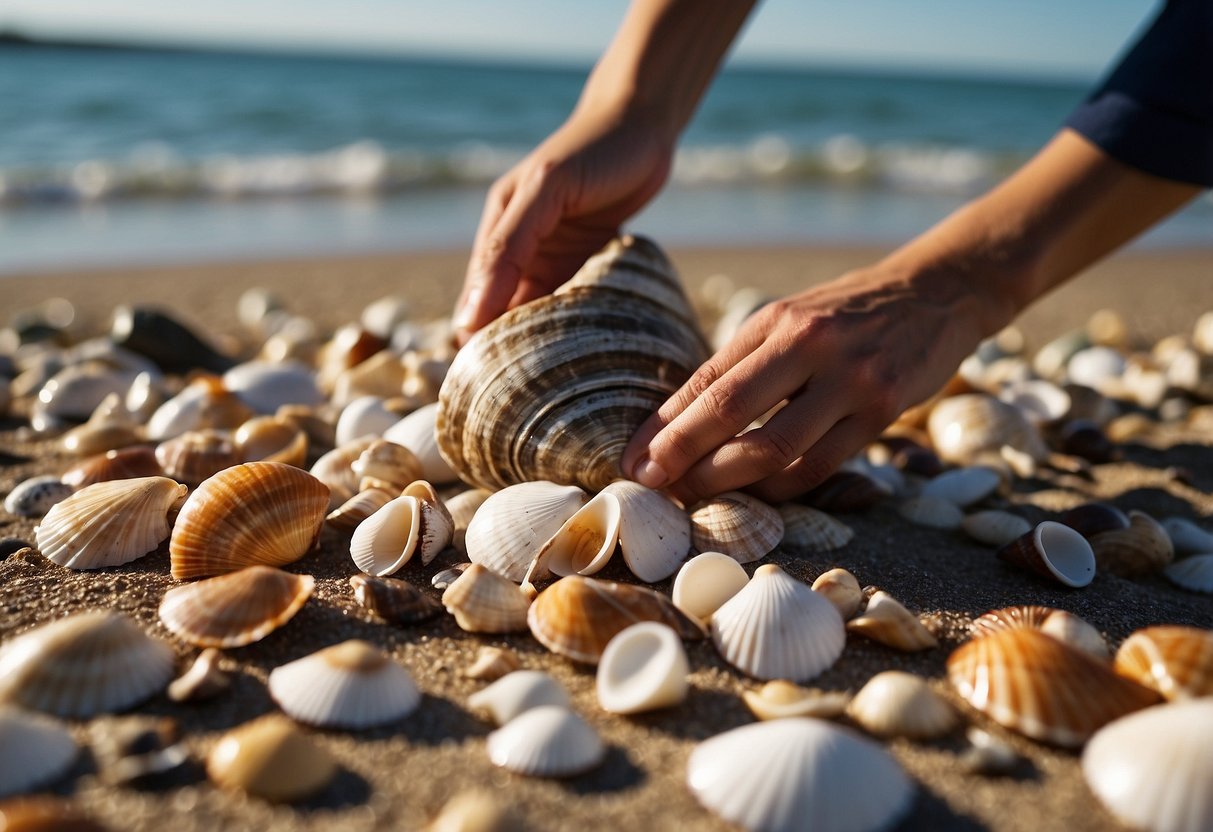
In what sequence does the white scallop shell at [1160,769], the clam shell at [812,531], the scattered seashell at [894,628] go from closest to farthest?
the white scallop shell at [1160,769], the scattered seashell at [894,628], the clam shell at [812,531]

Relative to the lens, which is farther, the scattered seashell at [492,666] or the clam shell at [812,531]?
the clam shell at [812,531]

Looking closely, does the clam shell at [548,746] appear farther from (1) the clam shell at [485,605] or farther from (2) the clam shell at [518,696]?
(1) the clam shell at [485,605]

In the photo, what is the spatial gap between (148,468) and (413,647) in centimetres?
127

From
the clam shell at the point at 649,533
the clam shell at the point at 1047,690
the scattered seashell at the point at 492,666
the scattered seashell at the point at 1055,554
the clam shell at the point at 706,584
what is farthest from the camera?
the scattered seashell at the point at 1055,554

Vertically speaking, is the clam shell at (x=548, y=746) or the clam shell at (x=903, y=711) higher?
the clam shell at (x=903, y=711)

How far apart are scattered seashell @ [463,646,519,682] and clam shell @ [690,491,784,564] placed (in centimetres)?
63

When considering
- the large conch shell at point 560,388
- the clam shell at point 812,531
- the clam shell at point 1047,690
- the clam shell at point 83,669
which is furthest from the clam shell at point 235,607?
the clam shell at point 1047,690

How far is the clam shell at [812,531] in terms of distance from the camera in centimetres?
240

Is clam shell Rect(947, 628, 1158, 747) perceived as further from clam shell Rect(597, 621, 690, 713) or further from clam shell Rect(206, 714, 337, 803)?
clam shell Rect(206, 714, 337, 803)

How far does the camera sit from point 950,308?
2.57 metres

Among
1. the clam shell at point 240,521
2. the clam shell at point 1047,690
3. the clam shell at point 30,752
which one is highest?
the clam shell at point 1047,690

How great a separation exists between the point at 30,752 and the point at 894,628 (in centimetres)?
153

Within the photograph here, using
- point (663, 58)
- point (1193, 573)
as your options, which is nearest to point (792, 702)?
point (1193, 573)

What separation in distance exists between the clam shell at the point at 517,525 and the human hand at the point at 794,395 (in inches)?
7.8
